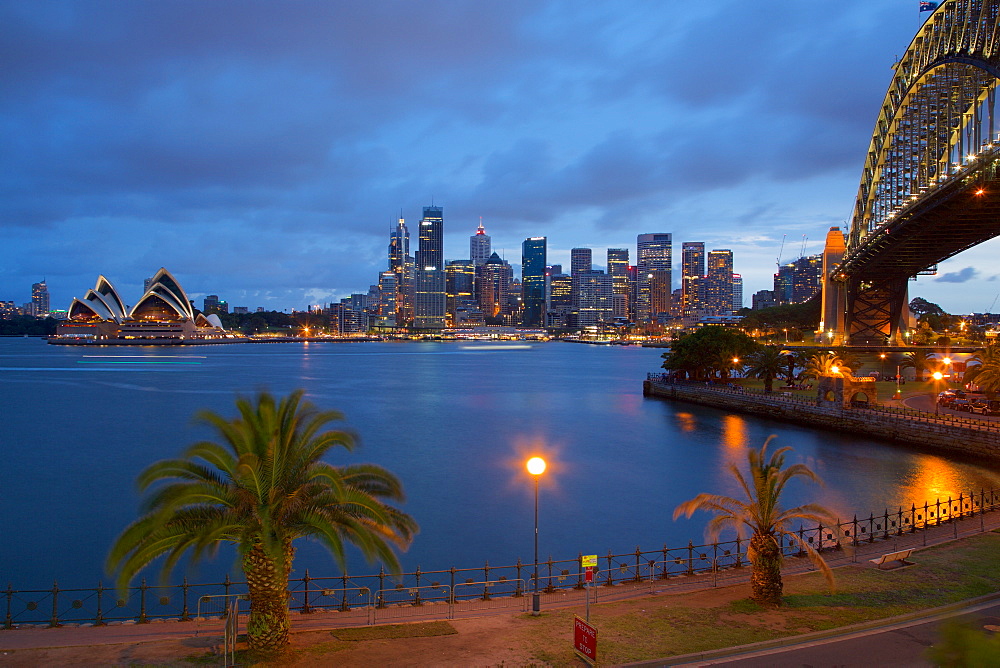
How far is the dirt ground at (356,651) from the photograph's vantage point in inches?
374

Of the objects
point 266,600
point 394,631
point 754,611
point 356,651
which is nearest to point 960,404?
point 754,611

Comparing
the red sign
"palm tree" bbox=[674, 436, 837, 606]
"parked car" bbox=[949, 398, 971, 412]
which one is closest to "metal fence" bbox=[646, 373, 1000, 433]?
"parked car" bbox=[949, 398, 971, 412]

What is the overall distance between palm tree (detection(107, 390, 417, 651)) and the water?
6.84 ft

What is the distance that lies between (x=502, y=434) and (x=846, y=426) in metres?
20.6

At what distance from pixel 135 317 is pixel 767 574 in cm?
20357

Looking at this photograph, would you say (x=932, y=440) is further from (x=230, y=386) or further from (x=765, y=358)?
(x=230, y=386)

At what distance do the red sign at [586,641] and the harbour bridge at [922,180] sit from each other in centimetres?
3934

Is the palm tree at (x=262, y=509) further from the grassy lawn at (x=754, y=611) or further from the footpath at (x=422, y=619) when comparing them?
the grassy lawn at (x=754, y=611)

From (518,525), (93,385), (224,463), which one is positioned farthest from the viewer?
(93,385)

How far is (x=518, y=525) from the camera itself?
23578 millimetres

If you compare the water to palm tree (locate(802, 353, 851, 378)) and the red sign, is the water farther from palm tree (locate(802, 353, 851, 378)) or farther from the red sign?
the red sign

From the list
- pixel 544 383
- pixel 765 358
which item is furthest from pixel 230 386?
pixel 765 358

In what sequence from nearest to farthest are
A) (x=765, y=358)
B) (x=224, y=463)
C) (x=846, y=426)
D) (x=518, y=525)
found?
(x=224, y=463)
(x=518, y=525)
(x=846, y=426)
(x=765, y=358)

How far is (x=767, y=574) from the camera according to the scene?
1209 centimetres
